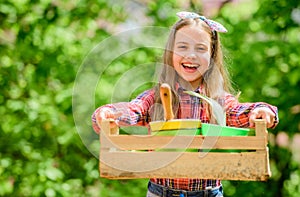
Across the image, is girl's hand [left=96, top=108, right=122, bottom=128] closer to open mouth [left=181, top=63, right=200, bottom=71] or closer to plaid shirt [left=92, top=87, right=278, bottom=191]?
plaid shirt [left=92, top=87, right=278, bottom=191]

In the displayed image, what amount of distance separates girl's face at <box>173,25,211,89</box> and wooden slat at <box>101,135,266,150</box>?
0.98 ft

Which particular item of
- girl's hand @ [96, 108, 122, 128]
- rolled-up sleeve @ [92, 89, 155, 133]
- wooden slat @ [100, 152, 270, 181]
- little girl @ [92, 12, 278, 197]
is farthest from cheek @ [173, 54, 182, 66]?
wooden slat @ [100, 152, 270, 181]

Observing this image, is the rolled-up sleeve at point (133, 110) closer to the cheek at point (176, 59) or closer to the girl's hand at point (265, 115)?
the cheek at point (176, 59)

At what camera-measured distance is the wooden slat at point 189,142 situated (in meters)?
1.91

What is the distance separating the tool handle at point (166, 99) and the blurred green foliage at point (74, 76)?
1.85 metres

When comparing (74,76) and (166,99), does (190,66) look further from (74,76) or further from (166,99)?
(74,76)

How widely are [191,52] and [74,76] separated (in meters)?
2.00

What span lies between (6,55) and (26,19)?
0.26 metres

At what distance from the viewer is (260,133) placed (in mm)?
1912

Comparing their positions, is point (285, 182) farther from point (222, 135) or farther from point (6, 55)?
point (222, 135)

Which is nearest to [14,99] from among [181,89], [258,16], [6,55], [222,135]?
[6,55]

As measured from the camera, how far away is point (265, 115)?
6.71 ft

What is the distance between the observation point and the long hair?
2.19 metres

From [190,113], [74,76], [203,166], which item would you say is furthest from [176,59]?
[74,76]
